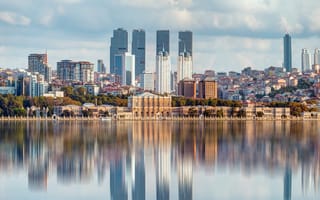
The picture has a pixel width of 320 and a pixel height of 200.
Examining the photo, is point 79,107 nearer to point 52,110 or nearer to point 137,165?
point 52,110

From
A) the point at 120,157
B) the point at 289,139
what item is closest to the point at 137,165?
the point at 120,157

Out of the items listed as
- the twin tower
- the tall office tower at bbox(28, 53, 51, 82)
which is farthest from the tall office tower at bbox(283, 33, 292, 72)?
the tall office tower at bbox(28, 53, 51, 82)

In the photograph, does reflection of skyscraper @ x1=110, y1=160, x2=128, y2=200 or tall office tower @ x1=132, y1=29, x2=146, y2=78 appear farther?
tall office tower @ x1=132, y1=29, x2=146, y2=78

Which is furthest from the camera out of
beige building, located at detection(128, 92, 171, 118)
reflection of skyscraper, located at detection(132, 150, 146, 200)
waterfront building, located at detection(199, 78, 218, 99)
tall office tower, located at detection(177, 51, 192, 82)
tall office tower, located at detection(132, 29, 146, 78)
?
tall office tower, located at detection(132, 29, 146, 78)

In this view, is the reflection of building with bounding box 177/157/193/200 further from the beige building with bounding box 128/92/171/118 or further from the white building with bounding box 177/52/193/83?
the white building with bounding box 177/52/193/83

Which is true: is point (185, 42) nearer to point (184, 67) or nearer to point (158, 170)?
point (184, 67)

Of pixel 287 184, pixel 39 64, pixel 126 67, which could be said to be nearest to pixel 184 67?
pixel 126 67

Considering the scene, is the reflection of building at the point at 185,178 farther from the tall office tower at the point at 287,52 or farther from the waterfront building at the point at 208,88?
the tall office tower at the point at 287,52

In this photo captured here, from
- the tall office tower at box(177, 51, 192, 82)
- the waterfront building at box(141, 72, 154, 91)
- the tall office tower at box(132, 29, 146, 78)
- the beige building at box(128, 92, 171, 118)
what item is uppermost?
the tall office tower at box(132, 29, 146, 78)
